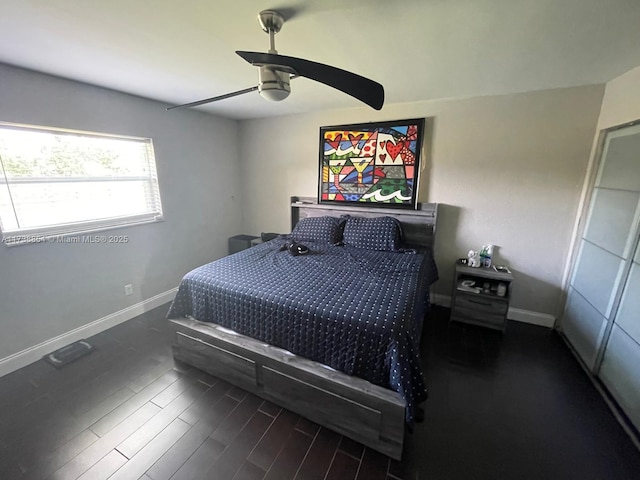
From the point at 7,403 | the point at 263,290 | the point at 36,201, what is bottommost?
the point at 7,403

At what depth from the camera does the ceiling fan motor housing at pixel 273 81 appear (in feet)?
4.17

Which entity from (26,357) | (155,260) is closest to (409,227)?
(155,260)

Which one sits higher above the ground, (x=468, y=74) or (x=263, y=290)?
(x=468, y=74)

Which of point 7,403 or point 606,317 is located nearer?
point 7,403

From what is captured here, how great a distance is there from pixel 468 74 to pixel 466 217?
134cm

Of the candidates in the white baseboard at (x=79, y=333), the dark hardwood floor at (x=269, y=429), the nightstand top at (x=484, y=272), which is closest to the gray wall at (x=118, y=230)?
the white baseboard at (x=79, y=333)

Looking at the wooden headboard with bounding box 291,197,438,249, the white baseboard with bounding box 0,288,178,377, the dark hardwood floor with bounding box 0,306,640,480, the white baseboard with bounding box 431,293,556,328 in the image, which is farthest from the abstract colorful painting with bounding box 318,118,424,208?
the white baseboard with bounding box 0,288,178,377

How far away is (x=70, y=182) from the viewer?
7.34 feet

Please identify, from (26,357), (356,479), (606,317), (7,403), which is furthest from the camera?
(26,357)

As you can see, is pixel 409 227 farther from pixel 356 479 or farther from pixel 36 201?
pixel 36 201

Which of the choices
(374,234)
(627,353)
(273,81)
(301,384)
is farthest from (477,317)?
(273,81)

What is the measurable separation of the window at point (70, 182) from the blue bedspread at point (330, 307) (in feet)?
4.13

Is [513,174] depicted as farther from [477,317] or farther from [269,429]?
[269,429]

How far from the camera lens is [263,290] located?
5.80 ft
